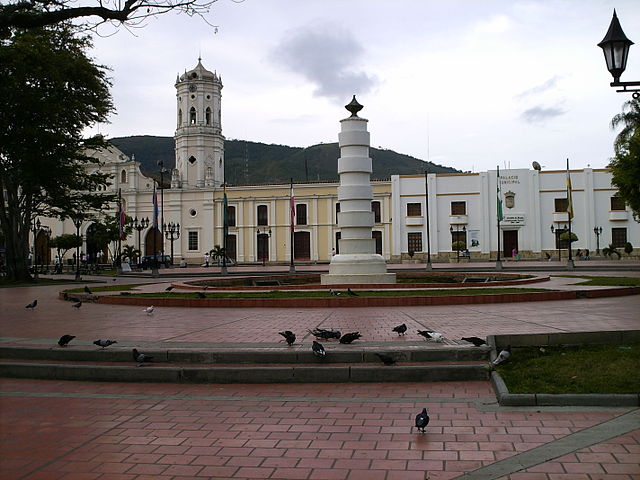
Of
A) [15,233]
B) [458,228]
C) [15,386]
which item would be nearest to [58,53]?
[15,233]

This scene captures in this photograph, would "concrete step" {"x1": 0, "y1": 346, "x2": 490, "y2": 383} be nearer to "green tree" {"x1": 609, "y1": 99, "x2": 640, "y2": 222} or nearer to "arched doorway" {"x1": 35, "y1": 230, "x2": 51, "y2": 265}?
"green tree" {"x1": 609, "y1": 99, "x2": 640, "y2": 222}

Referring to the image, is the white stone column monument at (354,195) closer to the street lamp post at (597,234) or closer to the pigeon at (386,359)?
the pigeon at (386,359)

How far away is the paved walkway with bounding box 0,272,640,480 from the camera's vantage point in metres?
3.90

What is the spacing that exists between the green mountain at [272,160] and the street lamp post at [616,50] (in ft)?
306

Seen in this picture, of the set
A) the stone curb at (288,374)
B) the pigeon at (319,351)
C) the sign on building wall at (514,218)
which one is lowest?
the stone curb at (288,374)

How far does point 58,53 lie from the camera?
82.9ft

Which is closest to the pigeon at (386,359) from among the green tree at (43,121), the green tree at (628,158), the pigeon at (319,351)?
the pigeon at (319,351)

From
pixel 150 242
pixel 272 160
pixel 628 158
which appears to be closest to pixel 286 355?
pixel 628 158

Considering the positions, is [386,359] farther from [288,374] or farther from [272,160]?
[272,160]

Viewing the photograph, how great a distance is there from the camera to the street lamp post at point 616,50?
7453mm

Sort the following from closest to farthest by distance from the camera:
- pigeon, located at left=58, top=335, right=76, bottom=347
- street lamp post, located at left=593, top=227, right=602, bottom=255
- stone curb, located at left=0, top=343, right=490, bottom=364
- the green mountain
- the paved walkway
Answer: the paved walkway
stone curb, located at left=0, top=343, right=490, bottom=364
pigeon, located at left=58, top=335, right=76, bottom=347
street lamp post, located at left=593, top=227, right=602, bottom=255
the green mountain

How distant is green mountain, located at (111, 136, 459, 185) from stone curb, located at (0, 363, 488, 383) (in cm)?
9372

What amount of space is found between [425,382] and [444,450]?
218cm

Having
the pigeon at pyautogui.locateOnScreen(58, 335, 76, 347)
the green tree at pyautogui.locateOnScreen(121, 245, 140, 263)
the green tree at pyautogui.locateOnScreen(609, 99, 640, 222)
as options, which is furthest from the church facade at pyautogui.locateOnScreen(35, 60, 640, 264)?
the pigeon at pyautogui.locateOnScreen(58, 335, 76, 347)
